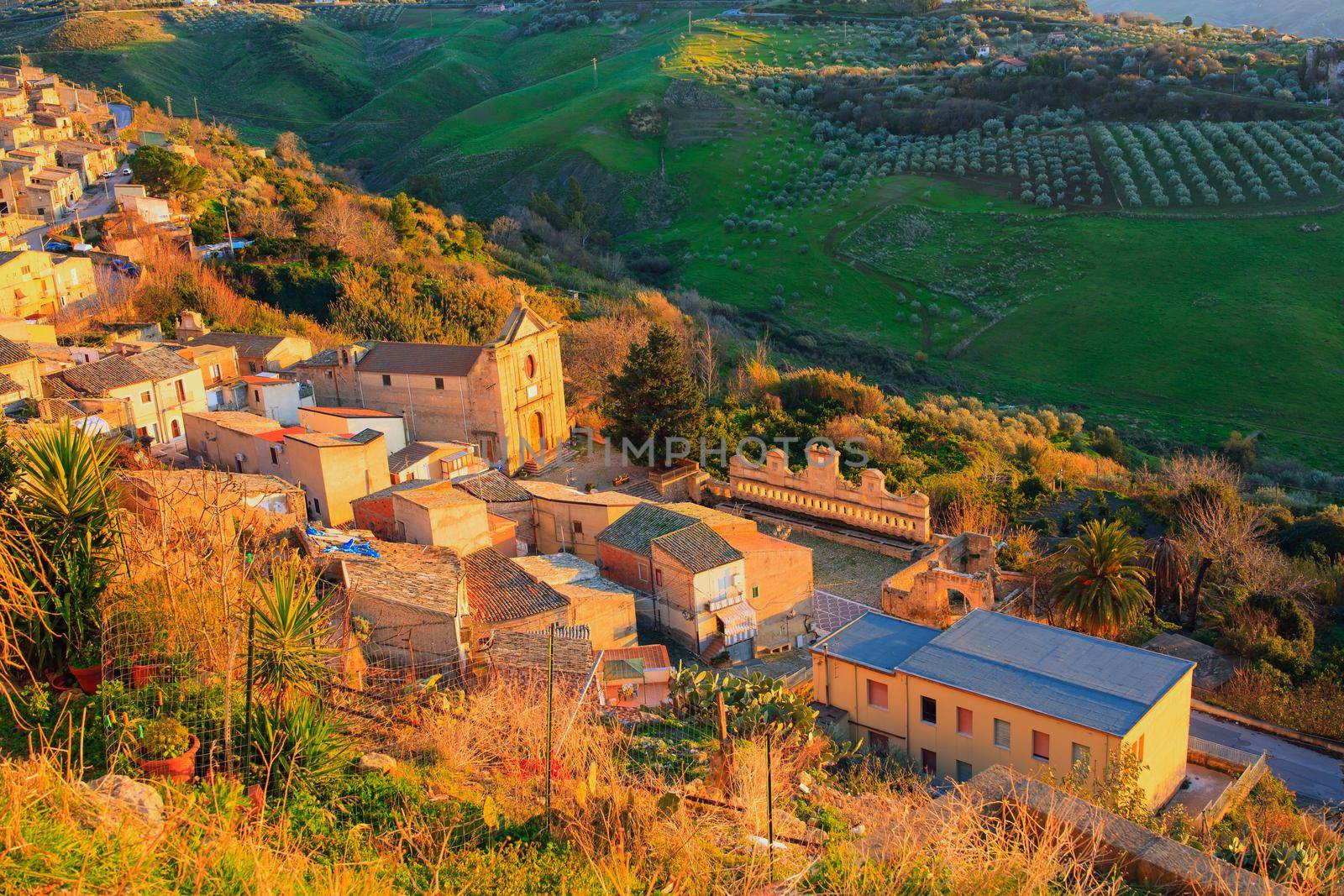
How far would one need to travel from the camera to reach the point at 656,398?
97.2 feet

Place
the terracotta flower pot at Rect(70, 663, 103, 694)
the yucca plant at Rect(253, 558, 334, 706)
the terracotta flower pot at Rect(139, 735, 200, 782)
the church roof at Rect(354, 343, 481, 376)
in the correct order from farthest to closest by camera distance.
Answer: the church roof at Rect(354, 343, 481, 376)
the terracotta flower pot at Rect(70, 663, 103, 694)
the yucca plant at Rect(253, 558, 334, 706)
the terracotta flower pot at Rect(139, 735, 200, 782)

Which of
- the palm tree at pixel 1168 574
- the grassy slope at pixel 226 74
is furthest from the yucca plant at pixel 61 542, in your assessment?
the grassy slope at pixel 226 74

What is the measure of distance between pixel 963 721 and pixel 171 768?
455 inches

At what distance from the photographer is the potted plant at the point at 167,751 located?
8945mm

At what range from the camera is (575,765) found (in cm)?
1012

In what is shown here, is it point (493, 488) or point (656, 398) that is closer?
point (493, 488)

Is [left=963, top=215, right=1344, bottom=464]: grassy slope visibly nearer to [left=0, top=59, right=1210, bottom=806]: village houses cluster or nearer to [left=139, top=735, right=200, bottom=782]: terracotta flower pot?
[left=0, top=59, right=1210, bottom=806]: village houses cluster

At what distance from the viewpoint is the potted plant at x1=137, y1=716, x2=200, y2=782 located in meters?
8.95

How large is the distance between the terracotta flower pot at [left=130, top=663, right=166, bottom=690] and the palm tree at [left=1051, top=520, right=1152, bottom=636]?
54.0 ft

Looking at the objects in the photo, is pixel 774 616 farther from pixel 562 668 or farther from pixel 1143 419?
pixel 1143 419

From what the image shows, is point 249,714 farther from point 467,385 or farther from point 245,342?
point 245,342

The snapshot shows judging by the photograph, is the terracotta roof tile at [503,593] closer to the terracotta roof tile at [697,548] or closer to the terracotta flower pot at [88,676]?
the terracotta roof tile at [697,548]

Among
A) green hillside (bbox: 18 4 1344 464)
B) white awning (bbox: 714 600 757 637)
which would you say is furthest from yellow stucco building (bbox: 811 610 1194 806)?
green hillside (bbox: 18 4 1344 464)

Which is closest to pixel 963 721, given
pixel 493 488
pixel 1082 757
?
pixel 1082 757
